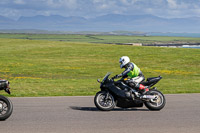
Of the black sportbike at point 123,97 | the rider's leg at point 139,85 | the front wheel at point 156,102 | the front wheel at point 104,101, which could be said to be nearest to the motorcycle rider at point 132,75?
the rider's leg at point 139,85

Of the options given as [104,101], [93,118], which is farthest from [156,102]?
[93,118]

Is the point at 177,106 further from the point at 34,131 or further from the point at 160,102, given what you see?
the point at 34,131

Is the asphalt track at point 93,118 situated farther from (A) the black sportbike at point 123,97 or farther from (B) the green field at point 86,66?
(B) the green field at point 86,66

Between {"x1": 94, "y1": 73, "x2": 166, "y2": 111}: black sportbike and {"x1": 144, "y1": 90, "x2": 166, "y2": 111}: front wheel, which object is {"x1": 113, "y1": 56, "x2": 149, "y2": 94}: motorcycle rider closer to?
Result: {"x1": 94, "y1": 73, "x2": 166, "y2": 111}: black sportbike

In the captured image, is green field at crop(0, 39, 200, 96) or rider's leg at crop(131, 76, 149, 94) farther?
green field at crop(0, 39, 200, 96)

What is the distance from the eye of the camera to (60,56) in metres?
45.3

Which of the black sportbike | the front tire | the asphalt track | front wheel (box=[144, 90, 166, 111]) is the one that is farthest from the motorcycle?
front wheel (box=[144, 90, 166, 111])

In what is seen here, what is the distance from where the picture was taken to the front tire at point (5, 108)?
9.02 metres

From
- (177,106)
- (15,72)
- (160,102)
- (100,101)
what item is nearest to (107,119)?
(100,101)

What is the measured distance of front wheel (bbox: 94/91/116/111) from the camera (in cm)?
1065

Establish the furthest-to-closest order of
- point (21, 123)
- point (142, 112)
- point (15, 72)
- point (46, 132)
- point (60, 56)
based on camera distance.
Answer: point (60, 56), point (15, 72), point (142, 112), point (21, 123), point (46, 132)

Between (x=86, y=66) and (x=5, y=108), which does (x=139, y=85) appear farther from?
(x=86, y=66)

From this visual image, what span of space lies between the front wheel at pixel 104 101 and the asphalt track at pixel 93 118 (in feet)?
0.69

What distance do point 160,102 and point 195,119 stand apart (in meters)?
1.60
